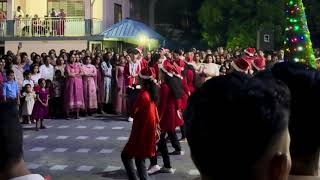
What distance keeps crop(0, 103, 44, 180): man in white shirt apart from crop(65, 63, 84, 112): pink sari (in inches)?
499

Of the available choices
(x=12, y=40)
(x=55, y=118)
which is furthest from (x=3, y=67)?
(x=12, y=40)

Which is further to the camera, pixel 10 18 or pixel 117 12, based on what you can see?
pixel 117 12

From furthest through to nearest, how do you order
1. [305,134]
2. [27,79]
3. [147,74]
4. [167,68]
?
[27,79] → [167,68] → [147,74] → [305,134]

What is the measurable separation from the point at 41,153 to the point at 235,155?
874 centimetres

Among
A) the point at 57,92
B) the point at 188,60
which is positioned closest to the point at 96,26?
the point at 57,92

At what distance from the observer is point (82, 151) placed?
1031cm

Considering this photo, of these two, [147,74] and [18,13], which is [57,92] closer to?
[147,74]

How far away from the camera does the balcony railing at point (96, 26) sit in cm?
2930

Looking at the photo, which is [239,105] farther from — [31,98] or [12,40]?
[12,40]

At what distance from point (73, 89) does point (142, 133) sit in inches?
340

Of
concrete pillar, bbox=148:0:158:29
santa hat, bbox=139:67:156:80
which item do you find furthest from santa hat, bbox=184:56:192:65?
concrete pillar, bbox=148:0:158:29

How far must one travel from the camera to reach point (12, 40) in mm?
29312

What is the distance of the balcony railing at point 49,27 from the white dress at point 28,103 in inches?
610

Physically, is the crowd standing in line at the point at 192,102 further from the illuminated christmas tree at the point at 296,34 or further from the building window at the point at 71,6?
the building window at the point at 71,6
